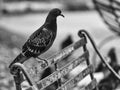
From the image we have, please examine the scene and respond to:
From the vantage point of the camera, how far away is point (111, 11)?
26.7ft

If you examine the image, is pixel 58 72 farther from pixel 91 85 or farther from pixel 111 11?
pixel 111 11

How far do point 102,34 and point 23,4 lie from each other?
7784mm

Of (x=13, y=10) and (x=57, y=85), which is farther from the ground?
(x=57, y=85)

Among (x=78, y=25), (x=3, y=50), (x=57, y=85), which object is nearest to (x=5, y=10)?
(x=78, y=25)

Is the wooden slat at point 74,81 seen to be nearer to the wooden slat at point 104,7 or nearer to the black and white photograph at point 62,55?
the black and white photograph at point 62,55

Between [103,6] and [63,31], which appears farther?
[63,31]

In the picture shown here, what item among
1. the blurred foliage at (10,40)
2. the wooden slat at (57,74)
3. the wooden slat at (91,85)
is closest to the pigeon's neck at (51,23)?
the wooden slat at (57,74)

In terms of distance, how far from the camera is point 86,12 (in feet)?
73.9

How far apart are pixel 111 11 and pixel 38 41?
3.10 metres

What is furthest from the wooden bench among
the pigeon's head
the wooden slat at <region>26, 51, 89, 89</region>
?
the pigeon's head

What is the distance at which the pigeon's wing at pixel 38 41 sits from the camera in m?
5.16

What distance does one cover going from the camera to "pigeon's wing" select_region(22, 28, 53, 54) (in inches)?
203

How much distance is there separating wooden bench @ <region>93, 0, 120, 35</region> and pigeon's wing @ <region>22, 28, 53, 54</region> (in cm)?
241

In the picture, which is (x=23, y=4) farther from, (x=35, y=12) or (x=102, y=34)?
(x=102, y=34)
